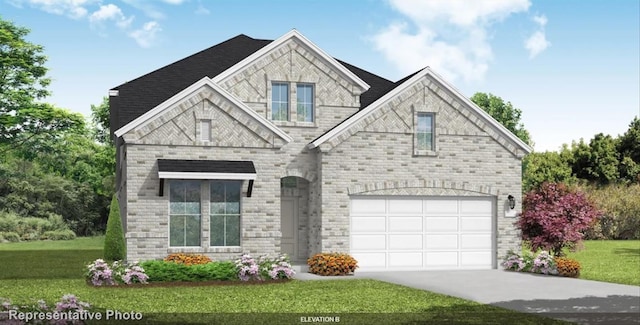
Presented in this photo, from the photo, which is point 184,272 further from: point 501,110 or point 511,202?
point 501,110

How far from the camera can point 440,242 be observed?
87.6 ft

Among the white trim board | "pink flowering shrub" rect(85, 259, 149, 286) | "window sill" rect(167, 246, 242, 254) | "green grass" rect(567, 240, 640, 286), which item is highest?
the white trim board

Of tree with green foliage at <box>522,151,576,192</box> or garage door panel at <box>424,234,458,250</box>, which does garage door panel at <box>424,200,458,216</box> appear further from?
tree with green foliage at <box>522,151,576,192</box>

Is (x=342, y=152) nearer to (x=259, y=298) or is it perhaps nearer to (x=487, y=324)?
(x=259, y=298)

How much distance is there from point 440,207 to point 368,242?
279 cm

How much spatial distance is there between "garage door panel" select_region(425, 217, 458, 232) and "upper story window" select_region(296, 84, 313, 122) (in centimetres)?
522

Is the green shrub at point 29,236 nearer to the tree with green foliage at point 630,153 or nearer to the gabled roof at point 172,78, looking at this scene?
the gabled roof at point 172,78

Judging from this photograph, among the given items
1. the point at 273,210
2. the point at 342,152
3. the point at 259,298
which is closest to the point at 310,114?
the point at 342,152

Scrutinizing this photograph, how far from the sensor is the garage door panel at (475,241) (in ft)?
88.6

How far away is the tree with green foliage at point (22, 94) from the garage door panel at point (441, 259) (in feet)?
100

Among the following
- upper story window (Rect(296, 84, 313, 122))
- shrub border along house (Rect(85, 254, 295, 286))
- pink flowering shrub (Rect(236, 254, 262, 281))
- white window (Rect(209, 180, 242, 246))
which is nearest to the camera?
A: shrub border along house (Rect(85, 254, 295, 286))

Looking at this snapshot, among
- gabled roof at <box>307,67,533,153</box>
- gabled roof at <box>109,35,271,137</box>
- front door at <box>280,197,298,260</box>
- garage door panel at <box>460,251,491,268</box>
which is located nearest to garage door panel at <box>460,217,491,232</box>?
garage door panel at <box>460,251,491,268</box>

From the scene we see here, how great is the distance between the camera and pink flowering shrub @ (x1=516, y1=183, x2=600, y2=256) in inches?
1008

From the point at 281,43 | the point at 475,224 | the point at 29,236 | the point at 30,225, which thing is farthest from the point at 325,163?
the point at 30,225
